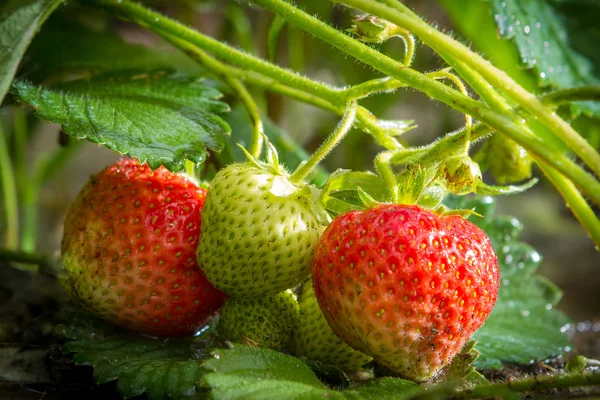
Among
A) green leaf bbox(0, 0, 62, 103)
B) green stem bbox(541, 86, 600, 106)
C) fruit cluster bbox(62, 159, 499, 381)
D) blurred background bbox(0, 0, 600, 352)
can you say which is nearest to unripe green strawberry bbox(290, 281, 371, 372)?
fruit cluster bbox(62, 159, 499, 381)

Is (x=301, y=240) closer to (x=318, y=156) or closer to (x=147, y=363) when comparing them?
(x=318, y=156)

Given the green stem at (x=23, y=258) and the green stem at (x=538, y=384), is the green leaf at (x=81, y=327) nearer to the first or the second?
the green stem at (x=23, y=258)

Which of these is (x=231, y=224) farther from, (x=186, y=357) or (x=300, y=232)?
(x=186, y=357)

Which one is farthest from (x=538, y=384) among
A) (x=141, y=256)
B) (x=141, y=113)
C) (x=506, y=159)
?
(x=141, y=113)

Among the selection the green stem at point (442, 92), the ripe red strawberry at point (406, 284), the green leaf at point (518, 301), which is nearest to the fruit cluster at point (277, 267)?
the ripe red strawberry at point (406, 284)

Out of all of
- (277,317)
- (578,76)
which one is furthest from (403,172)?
(578,76)

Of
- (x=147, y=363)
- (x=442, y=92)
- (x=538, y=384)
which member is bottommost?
(x=147, y=363)
